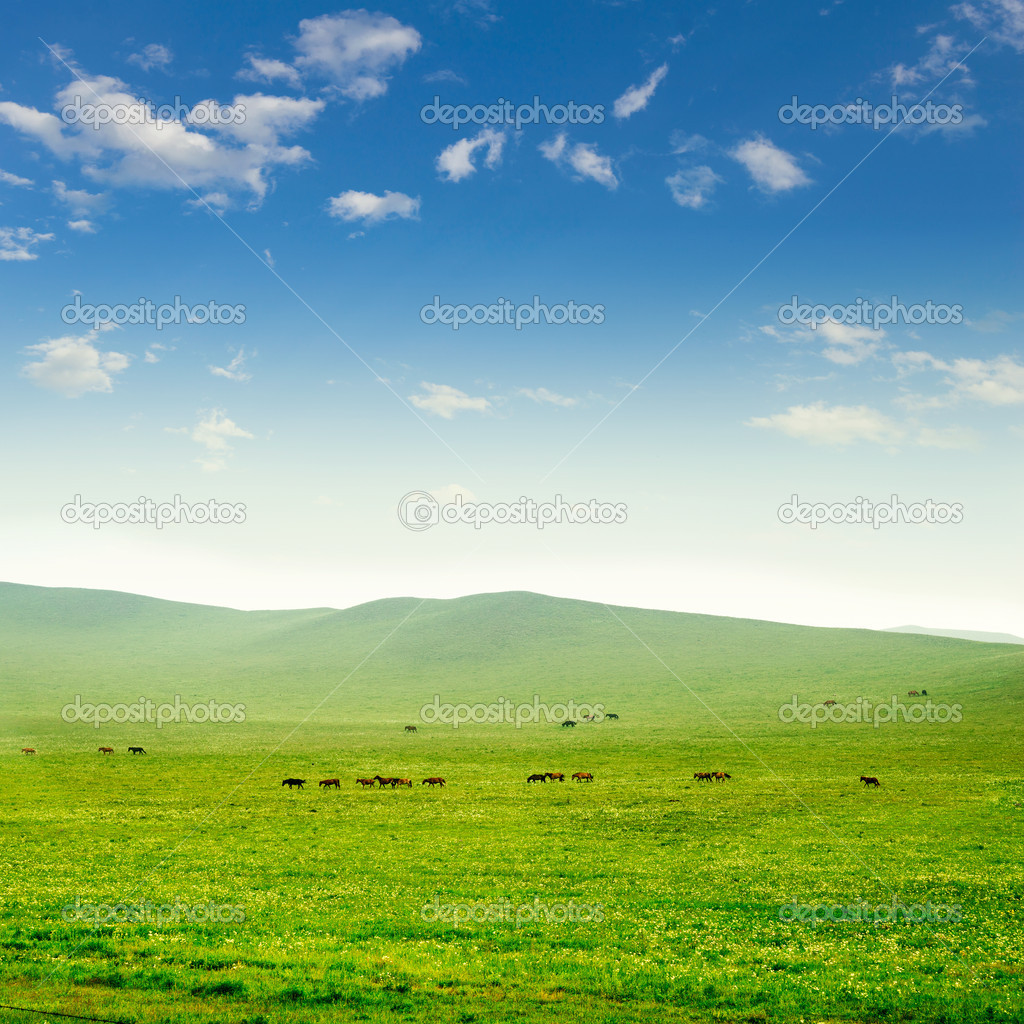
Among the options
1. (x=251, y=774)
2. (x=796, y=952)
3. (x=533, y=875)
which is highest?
(x=796, y=952)

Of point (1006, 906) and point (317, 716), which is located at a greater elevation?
point (1006, 906)

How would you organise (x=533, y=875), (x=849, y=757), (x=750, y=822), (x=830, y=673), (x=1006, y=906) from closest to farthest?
(x=1006, y=906)
(x=533, y=875)
(x=750, y=822)
(x=849, y=757)
(x=830, y=673)

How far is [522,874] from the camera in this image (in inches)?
958

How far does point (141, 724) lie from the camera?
9050cm

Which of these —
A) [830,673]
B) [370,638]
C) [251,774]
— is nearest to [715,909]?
[251,774]

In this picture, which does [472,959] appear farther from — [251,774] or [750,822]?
[251,774]

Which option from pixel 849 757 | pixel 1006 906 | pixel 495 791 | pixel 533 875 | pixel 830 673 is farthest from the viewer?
pixel 830 673

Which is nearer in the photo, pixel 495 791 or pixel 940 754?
pixel 495 791

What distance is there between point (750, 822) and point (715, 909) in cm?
1458

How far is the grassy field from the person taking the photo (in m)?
14.0

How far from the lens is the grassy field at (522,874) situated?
1397 centimetres

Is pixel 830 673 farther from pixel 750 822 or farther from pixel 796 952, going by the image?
pixel 796 952

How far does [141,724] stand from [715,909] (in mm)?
88599

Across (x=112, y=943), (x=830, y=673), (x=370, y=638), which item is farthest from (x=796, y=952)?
(x=370, y=638)
